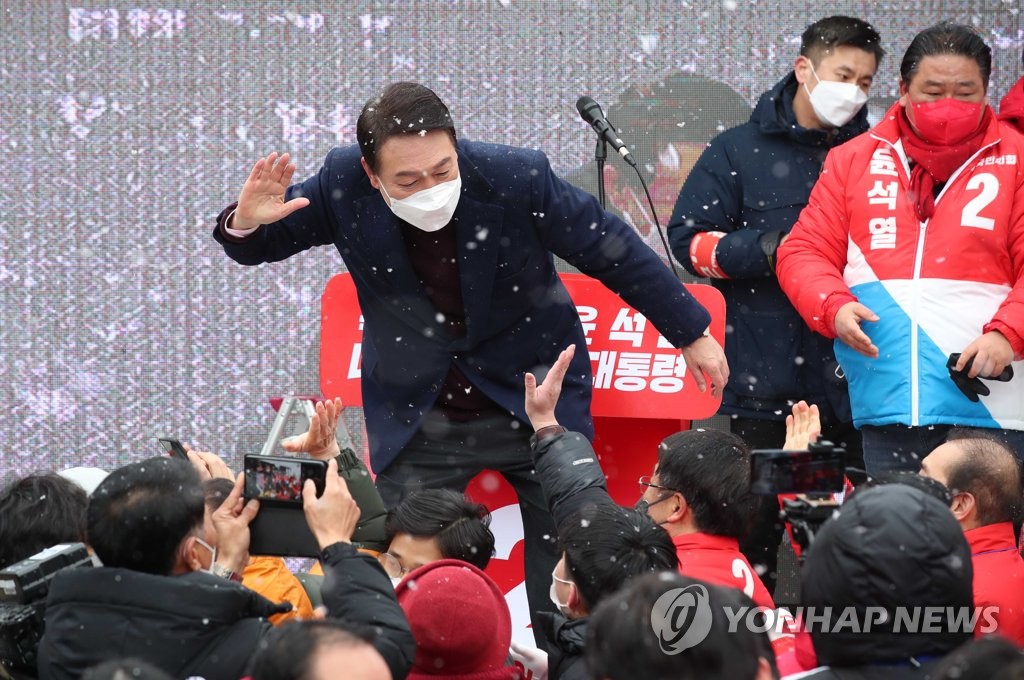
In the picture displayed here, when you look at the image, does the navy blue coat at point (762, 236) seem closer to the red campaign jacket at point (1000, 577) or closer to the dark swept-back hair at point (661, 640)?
the red campaign jacket at point (1000, 577)

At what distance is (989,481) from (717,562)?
64 centimetres

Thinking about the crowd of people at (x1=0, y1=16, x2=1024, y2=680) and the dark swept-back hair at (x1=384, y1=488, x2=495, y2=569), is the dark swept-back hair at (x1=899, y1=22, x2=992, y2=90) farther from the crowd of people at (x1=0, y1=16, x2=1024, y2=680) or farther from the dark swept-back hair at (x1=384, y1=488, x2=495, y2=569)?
the dark swept-back hair at (x1=384, y1=488, x2=495, y2=569)

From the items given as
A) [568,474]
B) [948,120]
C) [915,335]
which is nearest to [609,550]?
[568,474]

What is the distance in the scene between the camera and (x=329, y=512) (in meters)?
2.30

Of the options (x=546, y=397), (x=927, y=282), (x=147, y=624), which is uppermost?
(x=927, y=282)

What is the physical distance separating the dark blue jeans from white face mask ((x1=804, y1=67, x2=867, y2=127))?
1070 millimetres

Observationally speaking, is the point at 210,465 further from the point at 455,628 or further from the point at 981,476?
the point at 981,476

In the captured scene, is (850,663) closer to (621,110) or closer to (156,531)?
(156,531)

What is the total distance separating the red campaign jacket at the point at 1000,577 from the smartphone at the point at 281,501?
4.13ft

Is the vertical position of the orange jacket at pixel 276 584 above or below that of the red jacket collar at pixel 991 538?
below

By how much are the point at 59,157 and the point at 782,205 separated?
2710 mm

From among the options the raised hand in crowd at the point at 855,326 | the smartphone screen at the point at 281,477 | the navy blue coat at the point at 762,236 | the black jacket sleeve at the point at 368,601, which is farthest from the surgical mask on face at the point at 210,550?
the navy blue coat at the point at 762,236

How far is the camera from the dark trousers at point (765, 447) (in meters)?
4.00

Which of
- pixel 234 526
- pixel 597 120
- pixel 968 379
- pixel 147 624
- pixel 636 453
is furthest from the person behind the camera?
pixel 597 120
